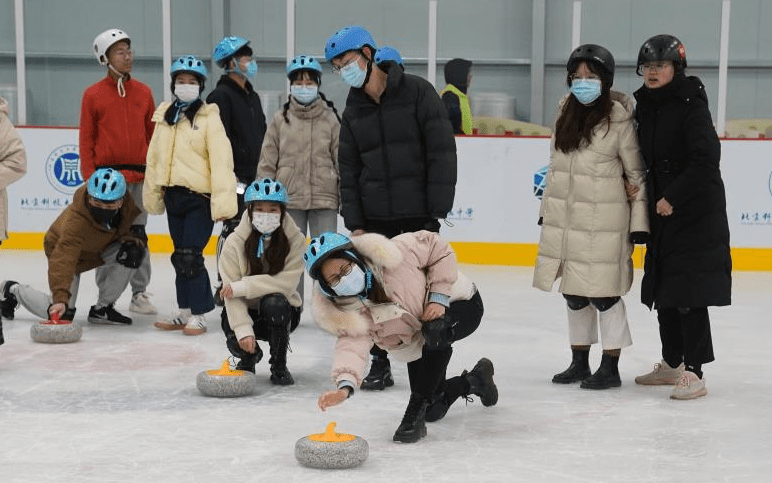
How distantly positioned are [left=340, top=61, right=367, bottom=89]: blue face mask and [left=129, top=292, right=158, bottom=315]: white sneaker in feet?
8.65

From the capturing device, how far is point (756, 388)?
513 centimetres

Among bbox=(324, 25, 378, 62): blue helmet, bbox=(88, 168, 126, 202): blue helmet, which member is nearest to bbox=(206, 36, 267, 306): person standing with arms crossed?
bbox=(88, 168, 126, 202): blue helmet

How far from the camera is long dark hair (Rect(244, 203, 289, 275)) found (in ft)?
17.1

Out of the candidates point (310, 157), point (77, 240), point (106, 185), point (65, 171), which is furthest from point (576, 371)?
point (65, 171)

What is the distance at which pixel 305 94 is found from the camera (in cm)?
628

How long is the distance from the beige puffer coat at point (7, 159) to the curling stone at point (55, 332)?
59 centimetres

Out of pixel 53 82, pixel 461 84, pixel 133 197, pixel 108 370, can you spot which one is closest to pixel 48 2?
pixel 53 82

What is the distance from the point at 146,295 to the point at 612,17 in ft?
25.7

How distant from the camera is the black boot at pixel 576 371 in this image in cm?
516

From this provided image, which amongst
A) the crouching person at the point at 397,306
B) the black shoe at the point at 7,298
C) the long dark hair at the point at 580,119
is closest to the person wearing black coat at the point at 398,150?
the long dark hair at the point at 580,119

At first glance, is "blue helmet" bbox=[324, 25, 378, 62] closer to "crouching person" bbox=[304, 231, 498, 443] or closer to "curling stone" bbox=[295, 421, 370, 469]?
"crouching person" bbox=[304, 231, 498, 443]

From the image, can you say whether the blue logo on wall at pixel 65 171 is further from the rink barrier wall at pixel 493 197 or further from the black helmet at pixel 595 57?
the black helmet at pixel 595 57

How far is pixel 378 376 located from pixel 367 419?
1.66 feet

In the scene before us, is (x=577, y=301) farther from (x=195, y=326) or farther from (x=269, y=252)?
(x=195, y=326)
